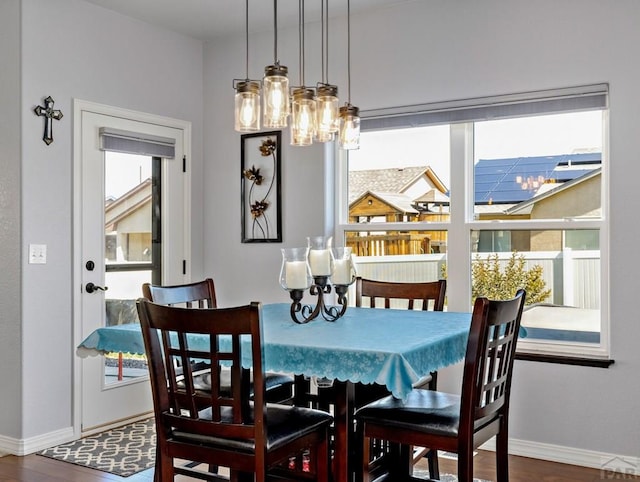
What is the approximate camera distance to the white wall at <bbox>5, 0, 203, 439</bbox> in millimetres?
3850

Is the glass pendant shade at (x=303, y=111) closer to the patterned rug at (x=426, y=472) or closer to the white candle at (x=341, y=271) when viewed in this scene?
the white candle at (x=341, y=271)

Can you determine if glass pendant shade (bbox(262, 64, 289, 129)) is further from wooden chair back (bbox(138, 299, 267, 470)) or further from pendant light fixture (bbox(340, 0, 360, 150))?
wooden chair back (bbox(138, 299, 267, 470))

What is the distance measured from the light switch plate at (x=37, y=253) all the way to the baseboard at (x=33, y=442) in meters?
0.99

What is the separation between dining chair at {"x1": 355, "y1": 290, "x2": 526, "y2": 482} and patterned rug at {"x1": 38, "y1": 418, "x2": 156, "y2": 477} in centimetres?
158

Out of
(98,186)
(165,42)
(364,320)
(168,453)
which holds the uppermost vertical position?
(165,42)

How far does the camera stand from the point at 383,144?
14.4 ft

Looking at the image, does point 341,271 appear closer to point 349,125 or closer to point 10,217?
point 349,125

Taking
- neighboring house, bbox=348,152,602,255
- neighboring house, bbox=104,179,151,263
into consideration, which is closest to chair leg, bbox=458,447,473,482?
neighboring house, bbox=348,152,602,255

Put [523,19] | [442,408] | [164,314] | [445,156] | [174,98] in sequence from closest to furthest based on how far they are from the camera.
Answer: [164,314] → [442,408] → [523,19] → [445,156] → [174,98]

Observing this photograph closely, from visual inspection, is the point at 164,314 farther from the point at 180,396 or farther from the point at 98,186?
the point at 98,186

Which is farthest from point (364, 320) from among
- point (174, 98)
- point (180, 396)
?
point (174, 98)

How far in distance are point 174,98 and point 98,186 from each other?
3.04ft

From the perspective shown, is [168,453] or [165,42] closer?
[168,453]

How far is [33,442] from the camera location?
384 centimetres
